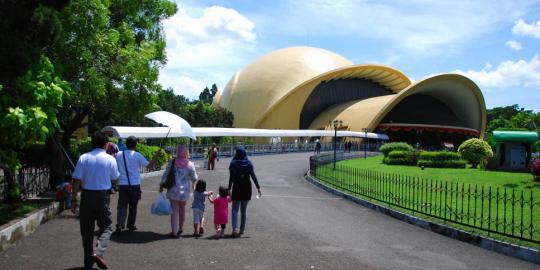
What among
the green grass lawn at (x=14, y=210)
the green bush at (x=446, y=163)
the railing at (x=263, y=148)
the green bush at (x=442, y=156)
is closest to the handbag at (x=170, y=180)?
the green grass lawn at (x=14, y=210)

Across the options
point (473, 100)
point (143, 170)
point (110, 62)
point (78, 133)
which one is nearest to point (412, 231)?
point (110, 62)

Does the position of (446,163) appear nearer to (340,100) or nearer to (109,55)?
(109,55)

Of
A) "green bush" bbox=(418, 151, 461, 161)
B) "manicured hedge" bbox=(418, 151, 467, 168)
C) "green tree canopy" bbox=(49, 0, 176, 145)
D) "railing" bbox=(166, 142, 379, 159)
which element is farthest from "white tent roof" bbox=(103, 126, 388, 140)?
"green bush" bbox=(418, 151, 461, 161)

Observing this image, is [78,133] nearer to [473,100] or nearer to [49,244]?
[49,244]

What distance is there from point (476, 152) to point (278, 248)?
1916 centimetres

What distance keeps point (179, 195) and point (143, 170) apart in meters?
12.4

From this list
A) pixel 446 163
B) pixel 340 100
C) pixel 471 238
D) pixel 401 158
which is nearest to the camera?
pixel 471 238

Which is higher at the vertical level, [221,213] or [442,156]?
[442,156]

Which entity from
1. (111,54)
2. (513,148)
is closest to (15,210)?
(111,54)

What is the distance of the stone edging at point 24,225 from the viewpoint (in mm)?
6865

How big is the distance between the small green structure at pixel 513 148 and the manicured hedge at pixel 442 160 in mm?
2626

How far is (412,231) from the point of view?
947 cm

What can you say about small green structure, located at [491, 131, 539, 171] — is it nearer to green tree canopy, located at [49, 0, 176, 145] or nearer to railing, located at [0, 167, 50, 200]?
green tree canopy, located at [49, 0, 176, 145]

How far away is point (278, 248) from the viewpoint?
7.29 meters
